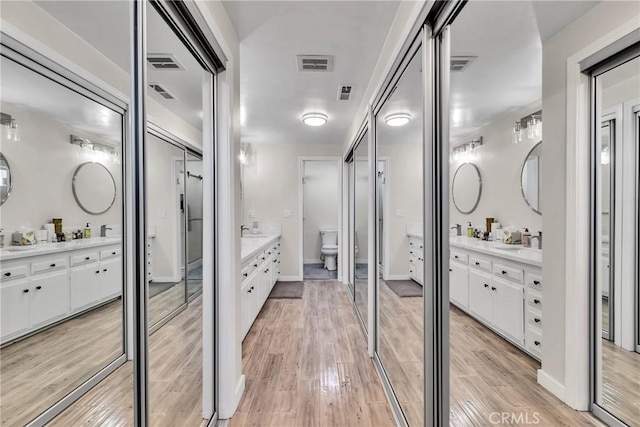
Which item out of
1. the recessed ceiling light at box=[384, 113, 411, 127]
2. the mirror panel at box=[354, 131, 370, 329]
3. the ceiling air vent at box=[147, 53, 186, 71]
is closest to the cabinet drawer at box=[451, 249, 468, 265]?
the recessed ceiling light at box=[384, 113, 411, 127]

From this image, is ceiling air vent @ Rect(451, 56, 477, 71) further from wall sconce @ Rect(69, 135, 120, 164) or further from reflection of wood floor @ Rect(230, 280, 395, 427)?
reflection of wood floor @ Rect(230, 280, 395, 427)

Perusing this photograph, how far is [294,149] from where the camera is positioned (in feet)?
17.8

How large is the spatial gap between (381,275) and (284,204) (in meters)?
3.29

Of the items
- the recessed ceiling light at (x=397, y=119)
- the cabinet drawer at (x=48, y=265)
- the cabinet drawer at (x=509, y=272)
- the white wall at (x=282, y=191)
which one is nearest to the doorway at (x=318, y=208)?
the white wall at (x=282, y=191)

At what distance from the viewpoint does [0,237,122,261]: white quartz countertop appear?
55 cm

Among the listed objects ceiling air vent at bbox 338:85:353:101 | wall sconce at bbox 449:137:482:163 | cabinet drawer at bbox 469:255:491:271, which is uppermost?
ceiling air vent at bbox 338:85:353:101

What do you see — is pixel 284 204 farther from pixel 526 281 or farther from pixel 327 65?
pixel 526 281

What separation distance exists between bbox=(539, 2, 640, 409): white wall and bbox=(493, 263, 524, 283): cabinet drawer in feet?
0.23

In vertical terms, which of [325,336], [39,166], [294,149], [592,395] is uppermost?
[294,149]

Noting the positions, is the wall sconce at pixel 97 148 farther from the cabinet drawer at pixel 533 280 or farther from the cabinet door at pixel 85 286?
the cabinet drawer at pixel 533 280

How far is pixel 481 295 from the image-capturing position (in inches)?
46.2

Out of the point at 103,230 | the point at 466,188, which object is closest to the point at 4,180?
the point at 103,230

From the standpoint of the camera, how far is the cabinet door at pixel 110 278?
0.84 metres

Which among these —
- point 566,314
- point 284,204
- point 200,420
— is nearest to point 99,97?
point 566,314
